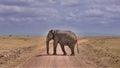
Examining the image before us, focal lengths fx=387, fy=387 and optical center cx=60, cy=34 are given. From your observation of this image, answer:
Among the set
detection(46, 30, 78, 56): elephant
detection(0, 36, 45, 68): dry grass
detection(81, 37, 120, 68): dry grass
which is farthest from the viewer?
detection(46, 30, 78, 56): elephant

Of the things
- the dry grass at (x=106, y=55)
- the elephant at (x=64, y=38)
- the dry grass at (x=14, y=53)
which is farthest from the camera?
the elephant at (x=64, y=38)

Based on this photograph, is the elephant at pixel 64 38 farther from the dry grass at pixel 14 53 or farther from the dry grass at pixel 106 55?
the dry grass at pixel 14 53

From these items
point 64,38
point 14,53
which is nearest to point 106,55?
point 64,38

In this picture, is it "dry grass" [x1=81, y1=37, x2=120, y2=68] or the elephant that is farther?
the elephant

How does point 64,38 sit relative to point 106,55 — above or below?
above

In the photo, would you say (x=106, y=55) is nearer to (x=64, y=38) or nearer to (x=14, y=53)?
(x=64, y=38)

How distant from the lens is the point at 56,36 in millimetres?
45500

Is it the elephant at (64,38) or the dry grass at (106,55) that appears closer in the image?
the dry grass at (106,55)

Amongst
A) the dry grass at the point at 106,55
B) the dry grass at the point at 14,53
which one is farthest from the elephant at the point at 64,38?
the dry grass at the point at 14,53

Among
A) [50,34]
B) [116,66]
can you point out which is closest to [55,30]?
[50,34]

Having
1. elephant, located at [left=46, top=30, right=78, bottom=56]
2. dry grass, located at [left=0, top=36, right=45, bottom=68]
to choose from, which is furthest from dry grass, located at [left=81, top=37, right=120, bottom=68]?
dry grass, located at [left=0, top=36, right=45, bottom=68]

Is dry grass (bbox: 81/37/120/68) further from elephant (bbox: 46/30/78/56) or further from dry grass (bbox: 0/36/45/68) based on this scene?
dry grass (bbox: 0/36/45/68)

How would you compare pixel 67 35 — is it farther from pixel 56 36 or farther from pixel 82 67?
pixel 82 67

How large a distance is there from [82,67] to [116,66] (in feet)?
14.0
